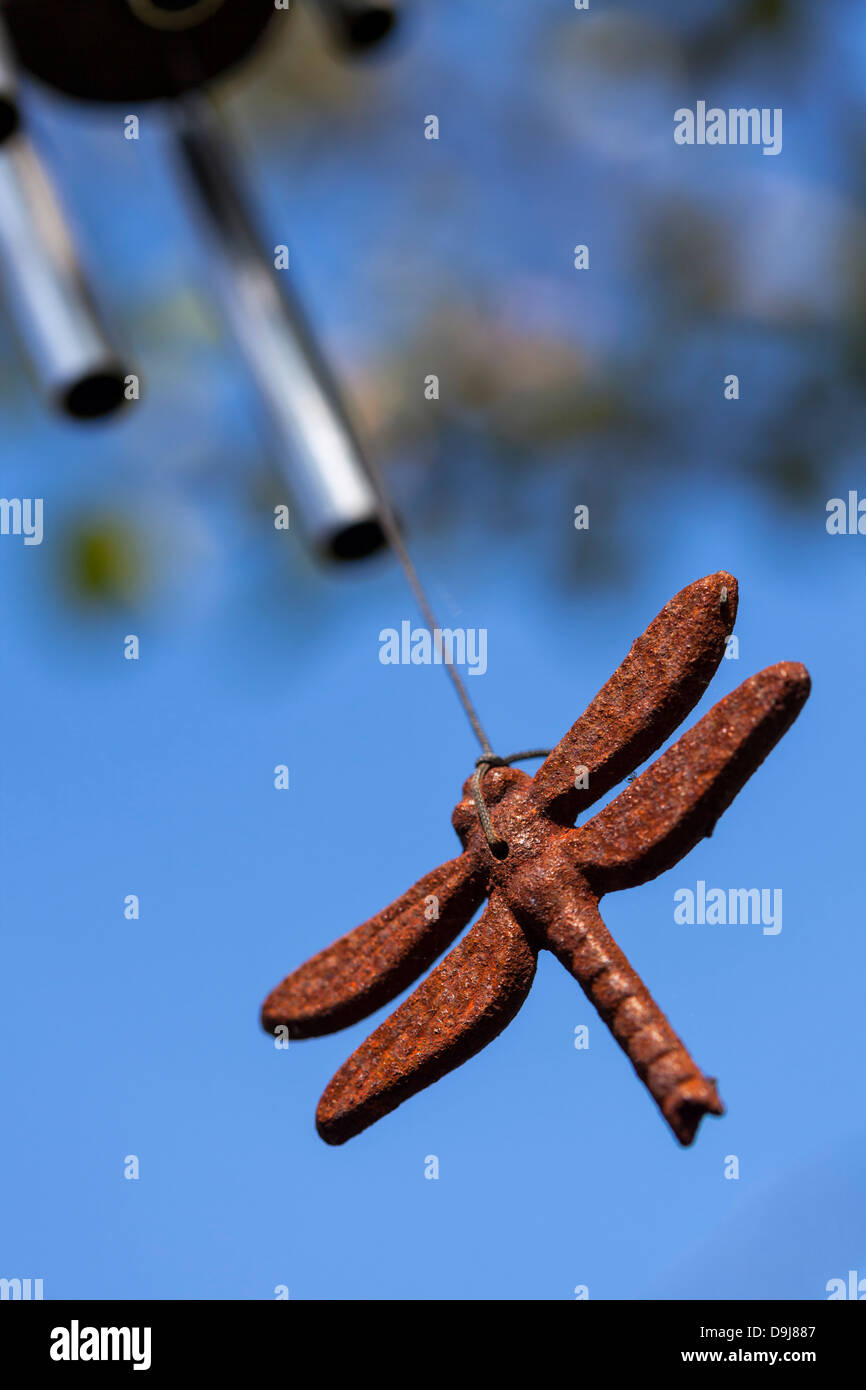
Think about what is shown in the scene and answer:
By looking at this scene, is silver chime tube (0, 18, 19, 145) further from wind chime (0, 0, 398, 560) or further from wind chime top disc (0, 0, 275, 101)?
wind chime top disc (0, 0, 275, 101)

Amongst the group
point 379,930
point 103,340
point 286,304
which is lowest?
point 379,930

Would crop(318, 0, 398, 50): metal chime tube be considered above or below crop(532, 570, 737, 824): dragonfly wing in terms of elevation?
above

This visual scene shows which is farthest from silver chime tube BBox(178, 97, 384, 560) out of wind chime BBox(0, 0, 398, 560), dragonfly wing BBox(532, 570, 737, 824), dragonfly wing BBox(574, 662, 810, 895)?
dragonfly wing BBox(574, 662, 810, 895)

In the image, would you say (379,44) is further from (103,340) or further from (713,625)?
(713,625)

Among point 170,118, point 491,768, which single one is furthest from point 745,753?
point 170,118

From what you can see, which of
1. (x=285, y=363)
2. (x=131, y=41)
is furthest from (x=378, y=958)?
(x=131, y=41)

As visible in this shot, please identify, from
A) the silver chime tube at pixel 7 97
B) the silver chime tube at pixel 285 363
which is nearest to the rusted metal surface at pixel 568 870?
the silver chime tube at pixel 285 363

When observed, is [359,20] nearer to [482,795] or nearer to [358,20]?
[358,20]
